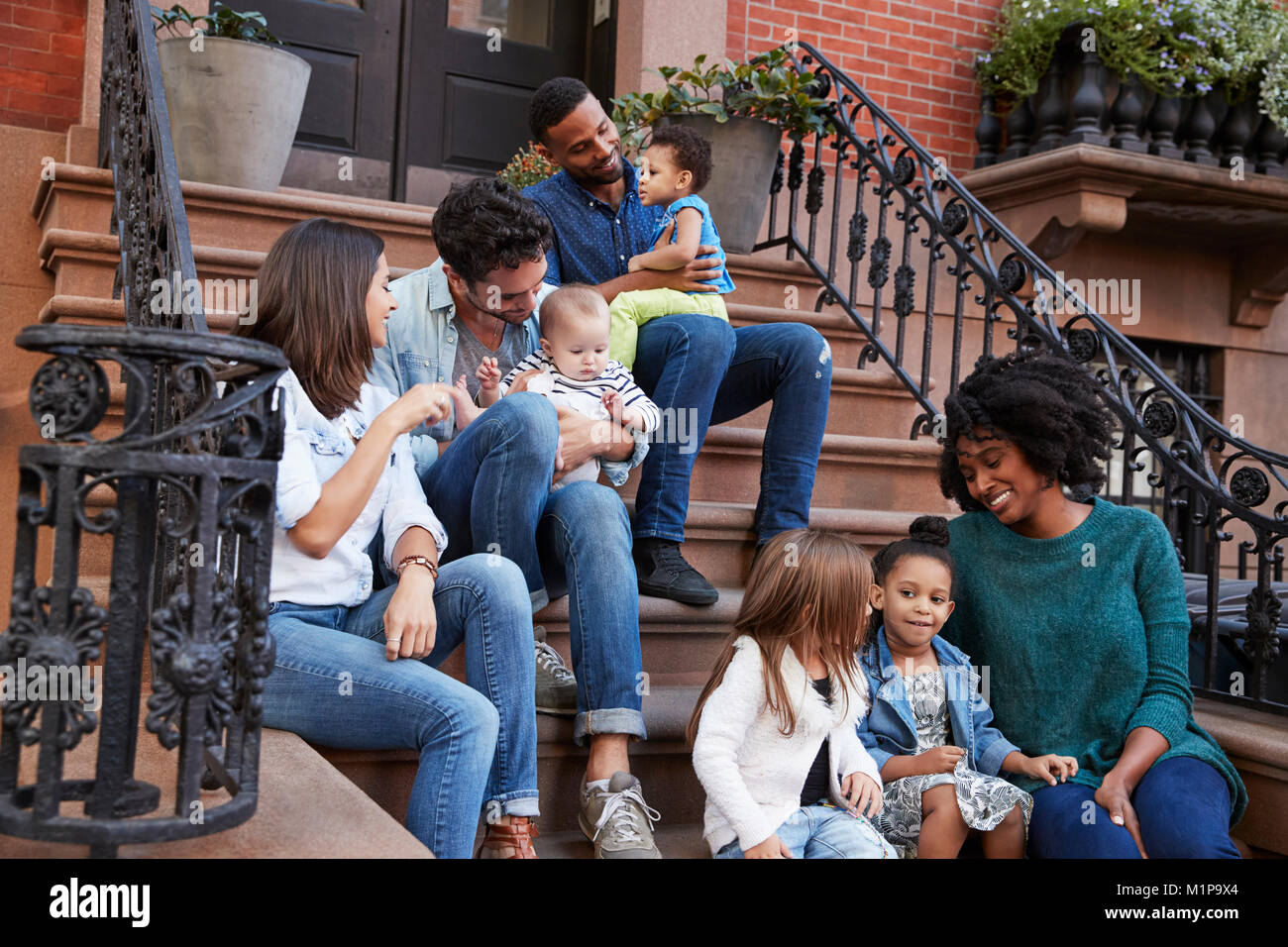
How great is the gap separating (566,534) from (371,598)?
45cm

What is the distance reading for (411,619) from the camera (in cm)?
207

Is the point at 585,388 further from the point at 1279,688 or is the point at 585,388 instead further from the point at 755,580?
the point at 1279,688

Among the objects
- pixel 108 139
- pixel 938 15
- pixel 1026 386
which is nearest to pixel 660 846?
pixel 1026 386

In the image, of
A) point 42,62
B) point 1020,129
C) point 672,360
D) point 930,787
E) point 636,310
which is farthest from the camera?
point 1020,129

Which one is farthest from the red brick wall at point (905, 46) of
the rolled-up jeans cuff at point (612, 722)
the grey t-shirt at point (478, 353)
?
the rolled-up jeans cuff at point (612, 722)

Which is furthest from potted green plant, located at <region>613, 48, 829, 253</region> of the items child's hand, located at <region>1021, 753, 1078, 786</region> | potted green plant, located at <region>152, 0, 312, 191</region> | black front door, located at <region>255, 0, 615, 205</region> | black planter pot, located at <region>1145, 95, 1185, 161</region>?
child's hand, located at <region>1021, 753, 1078, 786</region>

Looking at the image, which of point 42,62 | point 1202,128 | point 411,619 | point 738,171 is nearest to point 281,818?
point 411,619

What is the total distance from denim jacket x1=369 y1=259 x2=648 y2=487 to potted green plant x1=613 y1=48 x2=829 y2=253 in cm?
210

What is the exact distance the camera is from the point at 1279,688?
2.96 metres

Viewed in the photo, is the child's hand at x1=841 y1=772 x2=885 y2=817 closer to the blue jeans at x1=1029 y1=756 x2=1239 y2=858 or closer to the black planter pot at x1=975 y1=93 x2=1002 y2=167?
the blue jeans at x1=1029 y1=756 x2=1239 y2=858

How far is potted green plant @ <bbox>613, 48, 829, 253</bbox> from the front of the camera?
15.3ft

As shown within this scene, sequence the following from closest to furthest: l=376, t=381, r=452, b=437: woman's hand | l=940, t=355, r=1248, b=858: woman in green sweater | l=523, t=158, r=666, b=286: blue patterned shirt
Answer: l=376, t=381, r=452, b=437: woman's hand → l=940, t=355, r=1248, b=858: woman in green sweater → l=523, t=158, r=666, b=286: blue patterned shirt

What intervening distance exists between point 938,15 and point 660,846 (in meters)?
5.03

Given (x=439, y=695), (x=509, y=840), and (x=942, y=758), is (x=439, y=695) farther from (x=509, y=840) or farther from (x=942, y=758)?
(x=942, y=758)
